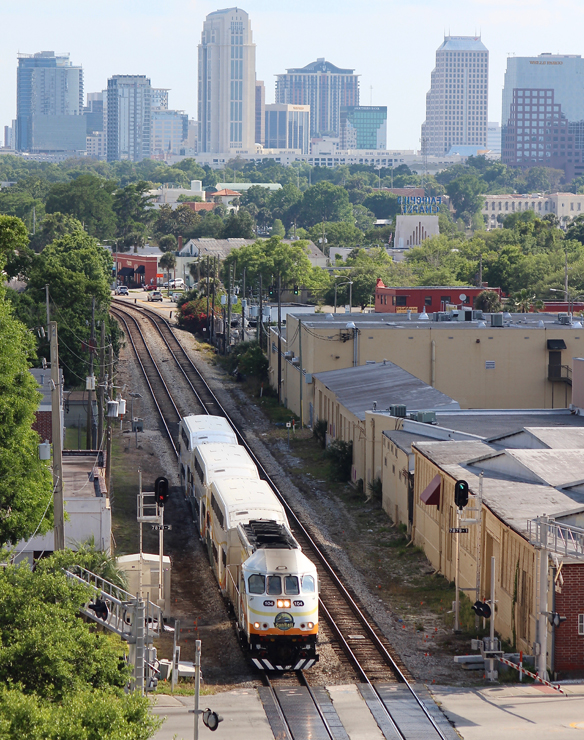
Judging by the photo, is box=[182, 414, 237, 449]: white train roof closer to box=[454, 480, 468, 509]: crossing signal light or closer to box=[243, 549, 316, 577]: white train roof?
box=[243, 549, 316, 577]: white train roof

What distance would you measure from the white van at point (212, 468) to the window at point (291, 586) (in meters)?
8.59

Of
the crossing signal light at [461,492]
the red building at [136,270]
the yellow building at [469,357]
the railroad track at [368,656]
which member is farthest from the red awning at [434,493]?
the red building at [136,270]

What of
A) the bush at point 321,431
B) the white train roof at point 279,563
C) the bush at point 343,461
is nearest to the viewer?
the white train roof at point 279,563

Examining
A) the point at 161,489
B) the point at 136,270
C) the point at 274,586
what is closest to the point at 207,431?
the point at 161,489

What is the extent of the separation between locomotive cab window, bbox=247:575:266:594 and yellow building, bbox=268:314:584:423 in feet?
102

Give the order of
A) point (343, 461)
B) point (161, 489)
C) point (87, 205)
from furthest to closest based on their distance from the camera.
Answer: point (87, 205) → point (343, 461) → point (161, 489)

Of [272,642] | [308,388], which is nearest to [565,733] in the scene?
[272,642]

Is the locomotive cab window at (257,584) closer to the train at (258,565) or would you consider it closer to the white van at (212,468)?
the train at (258,565)

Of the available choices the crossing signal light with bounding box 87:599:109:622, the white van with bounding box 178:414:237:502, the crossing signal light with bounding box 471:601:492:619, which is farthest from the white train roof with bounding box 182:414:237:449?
the crossing signal light with bounding box 471:601:492:619

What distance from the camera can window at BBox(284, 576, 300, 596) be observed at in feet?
81.5

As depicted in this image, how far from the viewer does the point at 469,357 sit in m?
56.7

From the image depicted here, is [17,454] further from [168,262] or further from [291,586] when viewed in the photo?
[168,262]

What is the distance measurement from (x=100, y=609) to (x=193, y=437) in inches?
633

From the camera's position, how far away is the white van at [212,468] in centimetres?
3397
